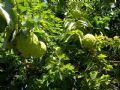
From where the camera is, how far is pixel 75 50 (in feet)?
12.5

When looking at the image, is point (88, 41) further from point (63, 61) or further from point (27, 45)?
point (27, 45)

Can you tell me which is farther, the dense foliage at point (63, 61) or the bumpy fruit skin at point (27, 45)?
the dense foliage at point (63, 61)

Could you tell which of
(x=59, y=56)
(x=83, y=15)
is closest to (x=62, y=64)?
(x=59, y=56)

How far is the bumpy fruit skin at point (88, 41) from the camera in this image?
3537 millimetres

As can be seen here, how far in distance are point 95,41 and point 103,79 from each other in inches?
16.1

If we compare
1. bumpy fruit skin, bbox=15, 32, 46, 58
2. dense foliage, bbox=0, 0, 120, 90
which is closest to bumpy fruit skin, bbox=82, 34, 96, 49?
dense foliage, bbox=0, 0, 120, 90

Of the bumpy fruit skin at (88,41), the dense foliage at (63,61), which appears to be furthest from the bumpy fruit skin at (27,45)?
the bumpy fruit skin at (88,41)

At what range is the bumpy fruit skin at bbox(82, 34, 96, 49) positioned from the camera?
3537 millimetres

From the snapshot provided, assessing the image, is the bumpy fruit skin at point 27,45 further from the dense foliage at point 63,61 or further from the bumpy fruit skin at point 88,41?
the bumpy fruit skin at point 88,41

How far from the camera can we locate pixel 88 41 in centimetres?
353

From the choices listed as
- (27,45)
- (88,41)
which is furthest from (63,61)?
(27,45)

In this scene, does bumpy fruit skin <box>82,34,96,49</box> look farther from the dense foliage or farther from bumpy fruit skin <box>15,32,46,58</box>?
bumpy fruit skin <box>15,32,46,58</box>

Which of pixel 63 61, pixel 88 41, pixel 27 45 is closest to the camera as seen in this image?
pixel 27 45

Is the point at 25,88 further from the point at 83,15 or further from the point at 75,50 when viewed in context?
the point at 83,15
